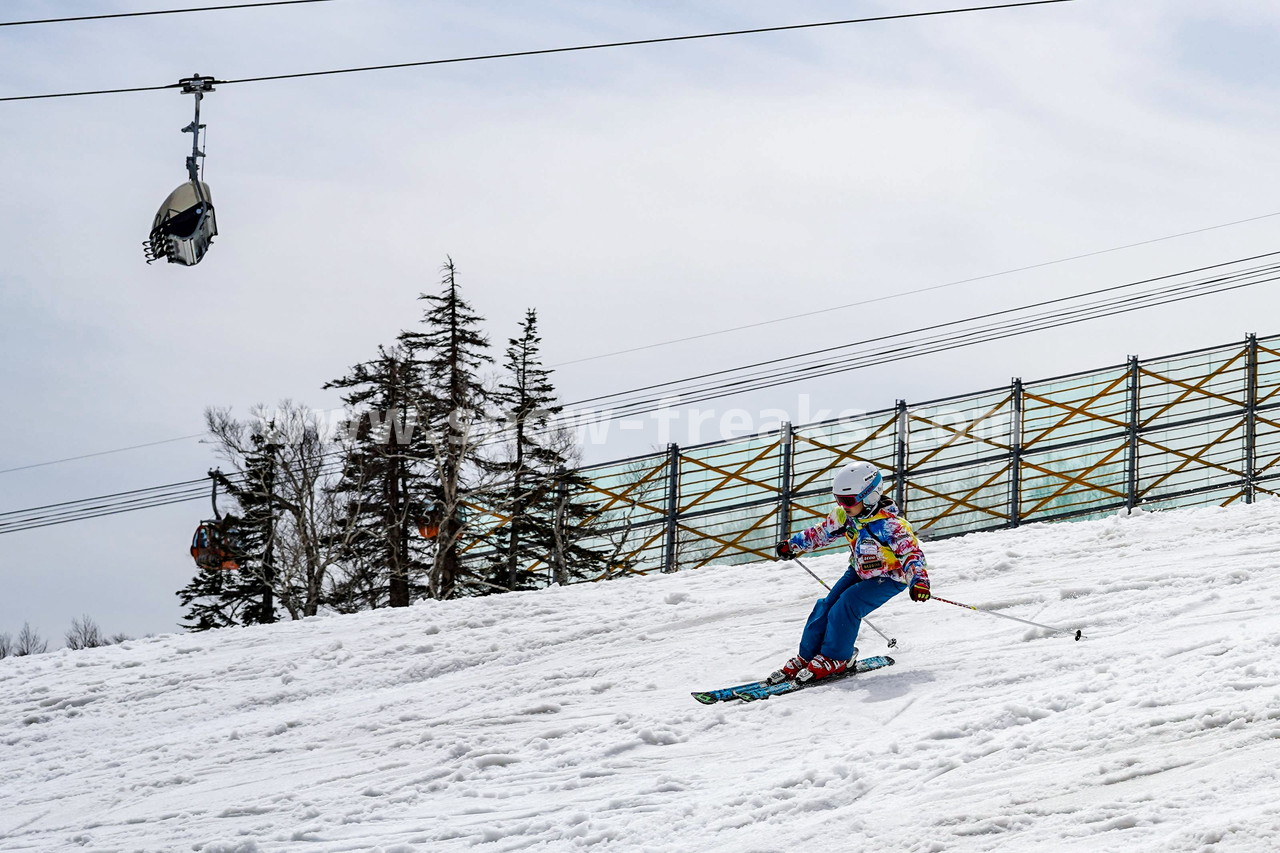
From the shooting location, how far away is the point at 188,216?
1184cm

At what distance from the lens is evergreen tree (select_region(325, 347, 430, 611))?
29531 mm

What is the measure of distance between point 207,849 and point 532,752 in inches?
78.5

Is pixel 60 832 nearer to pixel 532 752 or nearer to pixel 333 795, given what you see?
pixel 333 795

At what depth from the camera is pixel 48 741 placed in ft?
37.0

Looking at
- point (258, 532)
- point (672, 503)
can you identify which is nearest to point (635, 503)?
point (672, 503)

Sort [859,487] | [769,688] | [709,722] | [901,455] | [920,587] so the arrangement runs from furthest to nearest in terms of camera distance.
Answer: [901,455] → [859,487] → [769,688] → [920,587] → [709,722]

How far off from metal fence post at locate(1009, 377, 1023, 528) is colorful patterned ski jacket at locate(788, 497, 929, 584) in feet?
26.9

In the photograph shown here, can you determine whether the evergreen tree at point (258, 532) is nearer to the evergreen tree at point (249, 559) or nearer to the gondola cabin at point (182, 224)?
the evergreen tree at point (249, 559)

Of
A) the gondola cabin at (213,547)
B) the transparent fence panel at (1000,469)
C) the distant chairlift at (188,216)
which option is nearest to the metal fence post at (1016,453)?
the transparent fence panel at (1000,469)

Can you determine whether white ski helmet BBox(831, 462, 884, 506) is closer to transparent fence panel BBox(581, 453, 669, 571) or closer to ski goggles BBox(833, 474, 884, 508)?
ski goggles BBox(833, 474, 884, 508)

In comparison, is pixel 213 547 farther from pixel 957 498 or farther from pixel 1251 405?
pixel 1251 405

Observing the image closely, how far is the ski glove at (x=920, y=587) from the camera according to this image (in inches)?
330

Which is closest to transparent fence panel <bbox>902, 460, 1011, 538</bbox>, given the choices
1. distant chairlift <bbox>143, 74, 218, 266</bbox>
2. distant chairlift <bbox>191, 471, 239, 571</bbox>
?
distant chairlift <bbox>143, 74, 218, 266</bbox>

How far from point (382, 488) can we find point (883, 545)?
26301mm
